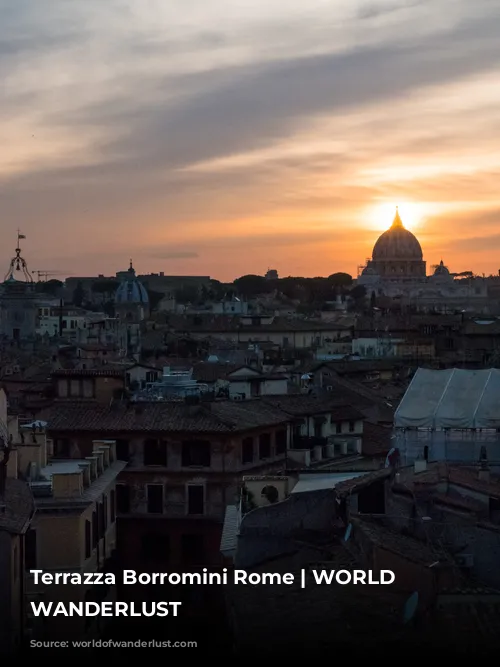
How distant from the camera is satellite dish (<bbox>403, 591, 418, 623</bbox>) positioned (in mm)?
11250

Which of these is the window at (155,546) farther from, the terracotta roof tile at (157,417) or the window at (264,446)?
the window at (264,446)

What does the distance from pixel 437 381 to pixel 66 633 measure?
28.5ft

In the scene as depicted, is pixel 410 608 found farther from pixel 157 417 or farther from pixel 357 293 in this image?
pixel 357 293

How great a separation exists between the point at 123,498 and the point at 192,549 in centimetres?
122

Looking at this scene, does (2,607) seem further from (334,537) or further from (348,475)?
(348,475)

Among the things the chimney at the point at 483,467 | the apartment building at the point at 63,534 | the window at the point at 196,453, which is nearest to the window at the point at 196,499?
the window at the point at 196,453

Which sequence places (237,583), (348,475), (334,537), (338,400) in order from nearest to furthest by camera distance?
(237,583), (334,537), (348,475), (338,400)

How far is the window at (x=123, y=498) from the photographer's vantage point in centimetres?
2153

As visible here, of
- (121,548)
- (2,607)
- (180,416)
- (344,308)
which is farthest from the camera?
(344,308)

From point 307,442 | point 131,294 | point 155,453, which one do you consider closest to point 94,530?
point 155,453

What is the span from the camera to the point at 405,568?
1248 cm

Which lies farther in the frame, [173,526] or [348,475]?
[173,526]

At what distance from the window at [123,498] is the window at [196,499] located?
34.5 inches

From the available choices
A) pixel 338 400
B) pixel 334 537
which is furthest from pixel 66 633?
pixel 338 400
